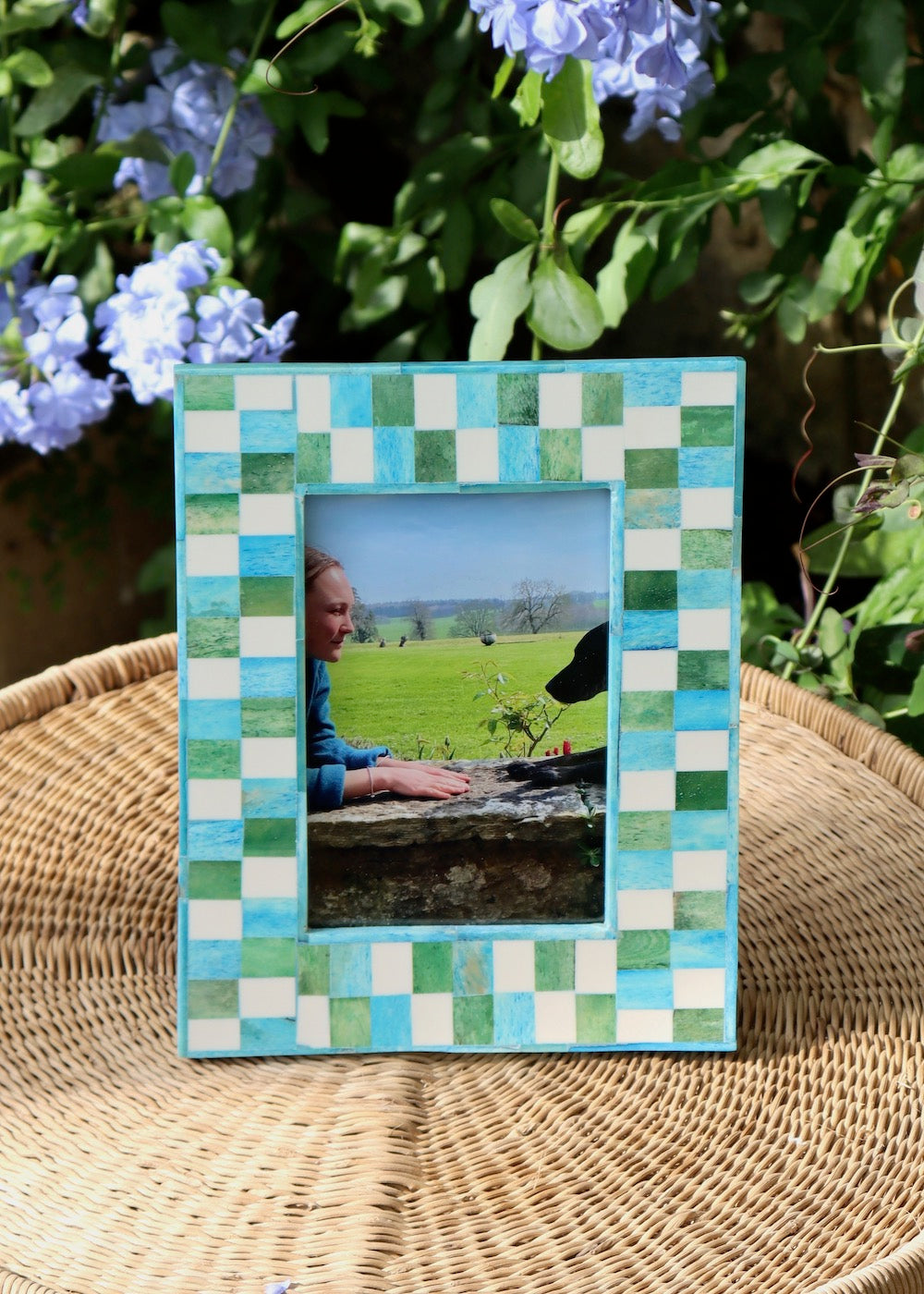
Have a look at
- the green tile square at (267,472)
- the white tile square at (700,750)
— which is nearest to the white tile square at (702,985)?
the white tile square at (700,750)

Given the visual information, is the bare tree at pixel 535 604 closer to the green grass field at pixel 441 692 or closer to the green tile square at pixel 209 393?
the green grass field at pixel 441 692

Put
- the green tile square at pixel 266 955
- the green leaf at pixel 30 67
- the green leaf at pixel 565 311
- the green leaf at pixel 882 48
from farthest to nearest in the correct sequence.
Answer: the green leaf at pixel 30 67 → the green leaf at pixel 882 48 → the green leaf at pixel 565 311 → the green tile square at pixel 266 955

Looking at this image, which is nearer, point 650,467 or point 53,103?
point 650,467

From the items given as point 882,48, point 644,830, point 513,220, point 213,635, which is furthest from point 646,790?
point 882,48

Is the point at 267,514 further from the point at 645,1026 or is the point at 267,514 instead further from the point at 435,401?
the point at 645,1026

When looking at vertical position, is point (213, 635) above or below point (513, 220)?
below

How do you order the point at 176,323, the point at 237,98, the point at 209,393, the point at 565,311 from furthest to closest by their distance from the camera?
1. the point at 237,98
2. the point at 176,323
3. the point at 565,311
4. the point at 209,393

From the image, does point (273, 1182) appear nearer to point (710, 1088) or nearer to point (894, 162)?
point (710, 1088)

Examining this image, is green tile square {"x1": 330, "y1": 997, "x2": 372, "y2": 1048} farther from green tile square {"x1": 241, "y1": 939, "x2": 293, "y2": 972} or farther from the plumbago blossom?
the plumbago blossom
